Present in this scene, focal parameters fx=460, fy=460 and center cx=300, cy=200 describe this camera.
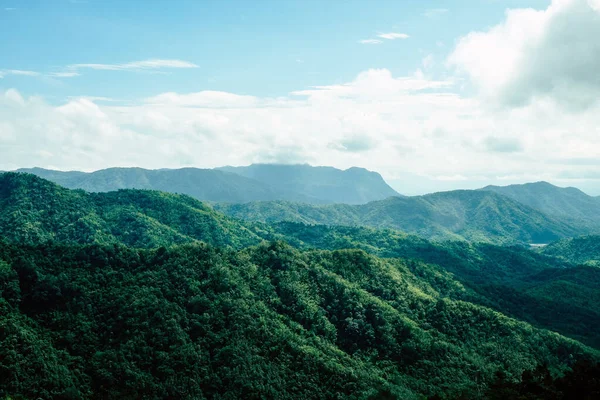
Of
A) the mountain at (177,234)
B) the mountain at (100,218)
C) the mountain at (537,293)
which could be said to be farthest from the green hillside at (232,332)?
the mountain at (100,218)

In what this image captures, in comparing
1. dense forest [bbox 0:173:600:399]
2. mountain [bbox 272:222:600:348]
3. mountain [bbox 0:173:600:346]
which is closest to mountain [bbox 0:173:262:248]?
mountain [bbox 0:173:600:346]

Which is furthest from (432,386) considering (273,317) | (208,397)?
(208,397)

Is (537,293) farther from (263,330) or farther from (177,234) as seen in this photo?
(177,234)

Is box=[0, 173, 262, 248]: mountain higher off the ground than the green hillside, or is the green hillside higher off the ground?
box=[0, 173, 262, 248]: mountain

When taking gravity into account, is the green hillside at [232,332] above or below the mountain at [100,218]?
below

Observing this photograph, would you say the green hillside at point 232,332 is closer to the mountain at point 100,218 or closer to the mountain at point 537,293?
the mountain at point 537,293

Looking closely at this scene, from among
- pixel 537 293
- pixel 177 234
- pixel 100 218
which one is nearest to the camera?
pixel 537 293

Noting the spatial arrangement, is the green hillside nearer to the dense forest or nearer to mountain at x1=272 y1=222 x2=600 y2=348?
the dense forest

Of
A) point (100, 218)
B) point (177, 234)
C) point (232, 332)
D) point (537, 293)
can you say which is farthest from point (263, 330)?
point (100, 218)
